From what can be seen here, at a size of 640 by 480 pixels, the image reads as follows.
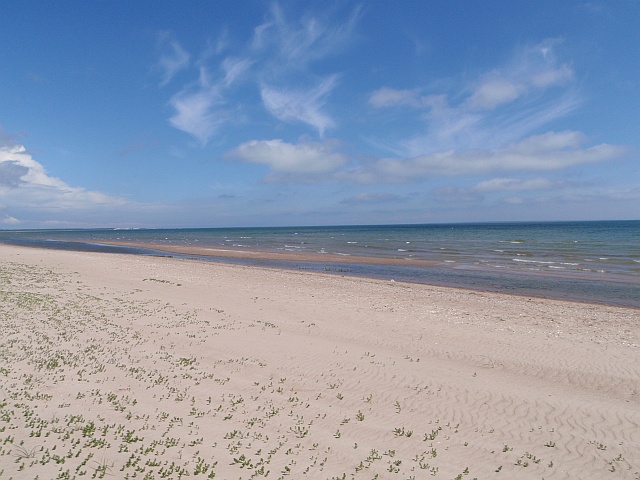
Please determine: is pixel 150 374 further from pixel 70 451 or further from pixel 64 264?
pixel 64 264

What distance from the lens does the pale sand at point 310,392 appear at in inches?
287

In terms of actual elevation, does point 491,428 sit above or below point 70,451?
below

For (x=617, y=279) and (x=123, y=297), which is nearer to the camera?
(x=123, y=297)

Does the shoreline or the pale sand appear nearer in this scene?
the pale sand

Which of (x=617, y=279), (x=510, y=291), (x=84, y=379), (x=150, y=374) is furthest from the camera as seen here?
(x=617, y=279)

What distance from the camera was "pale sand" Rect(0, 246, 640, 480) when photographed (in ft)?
23.9

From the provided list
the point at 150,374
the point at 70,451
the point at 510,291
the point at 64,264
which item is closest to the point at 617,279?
the point at 510,291

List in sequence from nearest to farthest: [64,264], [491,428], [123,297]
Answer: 1. [491,428]
2. [123,297]
3. [64,264]

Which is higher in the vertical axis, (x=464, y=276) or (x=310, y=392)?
(x=310, y=392)

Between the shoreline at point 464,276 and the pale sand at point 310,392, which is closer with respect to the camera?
the pale sand at point 310,392

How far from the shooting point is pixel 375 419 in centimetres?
923

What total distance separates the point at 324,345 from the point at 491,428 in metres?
7.02

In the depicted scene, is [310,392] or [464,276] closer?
[310,392]

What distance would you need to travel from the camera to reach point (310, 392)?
1061 cm
